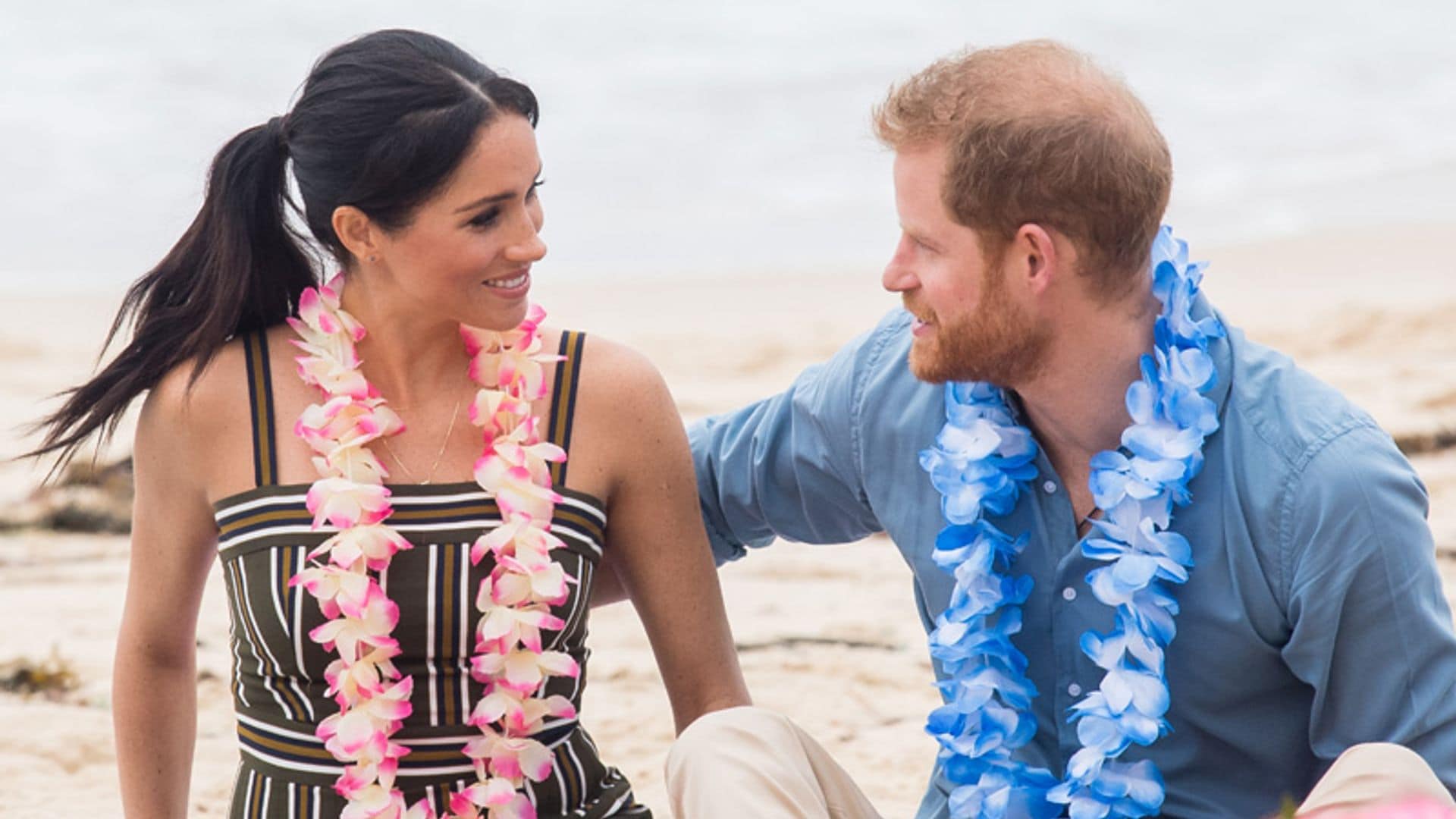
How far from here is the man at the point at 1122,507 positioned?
244cm

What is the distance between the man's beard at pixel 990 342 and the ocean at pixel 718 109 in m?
16.9

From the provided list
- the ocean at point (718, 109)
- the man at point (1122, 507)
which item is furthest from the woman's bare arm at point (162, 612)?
the ocean at point (718, 109)

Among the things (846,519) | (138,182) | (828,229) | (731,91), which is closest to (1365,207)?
(828,229)

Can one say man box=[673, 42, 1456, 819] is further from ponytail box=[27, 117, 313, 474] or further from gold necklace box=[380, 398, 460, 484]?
ponytail box=[27, 117, 313, 474]

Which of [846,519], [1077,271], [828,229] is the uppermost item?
[1077,271]

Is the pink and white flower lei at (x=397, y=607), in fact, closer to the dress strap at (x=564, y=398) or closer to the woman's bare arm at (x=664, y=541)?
the dress strap at (x=564, y=398)

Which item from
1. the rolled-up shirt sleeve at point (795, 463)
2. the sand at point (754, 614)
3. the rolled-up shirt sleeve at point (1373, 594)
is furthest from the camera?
the sand at point (754, 614)

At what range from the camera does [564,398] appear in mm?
2850

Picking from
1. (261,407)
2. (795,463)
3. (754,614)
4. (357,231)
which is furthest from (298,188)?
(754,614)

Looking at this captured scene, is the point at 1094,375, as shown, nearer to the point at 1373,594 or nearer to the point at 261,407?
the point at 1373,594

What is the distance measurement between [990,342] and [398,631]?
40.4 inches

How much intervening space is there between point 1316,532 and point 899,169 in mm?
845

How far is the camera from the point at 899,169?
8.98 feet

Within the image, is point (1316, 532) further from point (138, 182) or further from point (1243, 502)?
point (138, 182)
